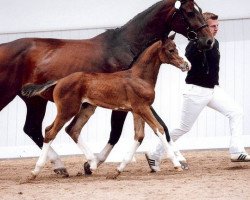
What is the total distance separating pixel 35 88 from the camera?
755cm

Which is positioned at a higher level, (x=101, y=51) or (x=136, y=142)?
(x=101, y=51)

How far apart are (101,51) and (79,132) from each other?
0.96m

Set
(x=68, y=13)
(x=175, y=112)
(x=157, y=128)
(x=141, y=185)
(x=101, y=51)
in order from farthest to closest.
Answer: (x=68, y=13)
(x=175, y=112)
(x=101, y=51)
(x=157, y=128)
(x=141, y=185)

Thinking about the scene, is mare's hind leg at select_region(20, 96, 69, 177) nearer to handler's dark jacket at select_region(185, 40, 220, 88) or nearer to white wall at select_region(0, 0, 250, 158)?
handler's dark jacket at select_region(185, 40, 220, 88)

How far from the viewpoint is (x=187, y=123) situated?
809 centimetres

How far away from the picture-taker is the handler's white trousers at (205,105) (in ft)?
26.2

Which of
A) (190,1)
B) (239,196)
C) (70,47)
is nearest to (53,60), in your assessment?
(70,47)

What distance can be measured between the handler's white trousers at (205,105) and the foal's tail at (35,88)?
1.47 meters

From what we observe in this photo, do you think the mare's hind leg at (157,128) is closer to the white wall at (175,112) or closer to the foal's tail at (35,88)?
the foal's tail at (35,88)

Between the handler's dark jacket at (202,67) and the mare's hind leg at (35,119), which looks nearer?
the handler's dark jacket at (202,67)

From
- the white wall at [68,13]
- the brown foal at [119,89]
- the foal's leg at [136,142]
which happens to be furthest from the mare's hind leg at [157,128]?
the white wall at [68,13]

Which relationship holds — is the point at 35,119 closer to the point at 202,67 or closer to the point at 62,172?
the point at 62,172

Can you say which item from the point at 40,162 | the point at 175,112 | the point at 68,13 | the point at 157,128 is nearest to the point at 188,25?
the point at 157,128

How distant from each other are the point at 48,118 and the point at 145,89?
5.65 meters
